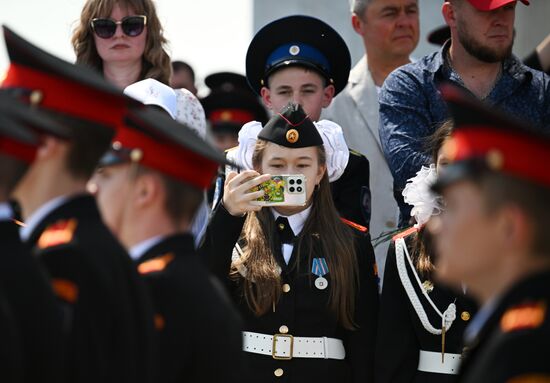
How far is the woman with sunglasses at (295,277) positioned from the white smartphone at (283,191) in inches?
0.4

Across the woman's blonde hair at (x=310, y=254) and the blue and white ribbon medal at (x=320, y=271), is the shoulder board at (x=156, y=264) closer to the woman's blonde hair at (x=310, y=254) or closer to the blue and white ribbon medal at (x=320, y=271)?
the woman's blonde hair at (x=310, y=254)

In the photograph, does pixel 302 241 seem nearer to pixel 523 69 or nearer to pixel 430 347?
pixel 430 347

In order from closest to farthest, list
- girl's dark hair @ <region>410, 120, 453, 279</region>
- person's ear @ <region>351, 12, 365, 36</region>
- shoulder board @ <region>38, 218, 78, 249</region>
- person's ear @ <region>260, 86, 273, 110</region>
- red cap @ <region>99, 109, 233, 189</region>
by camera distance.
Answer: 1. shoulder board @ <region>38, 218, 78, 249</region>
2. red cap @ <region>99, 109, 233, 189</region>
3. girl's dark hair @ <region>410, 120, 453, 279</region>
4. person's ear @ <region>260, 86, 273, 110</region>
5. person's ear @ <region>351, 12, 365, 36</region>

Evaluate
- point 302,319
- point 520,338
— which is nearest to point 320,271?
point 302,319

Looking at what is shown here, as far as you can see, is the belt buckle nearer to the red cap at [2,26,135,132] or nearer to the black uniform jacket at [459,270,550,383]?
the red cap at [2,26,135,132]

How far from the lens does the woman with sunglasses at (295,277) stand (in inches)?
252

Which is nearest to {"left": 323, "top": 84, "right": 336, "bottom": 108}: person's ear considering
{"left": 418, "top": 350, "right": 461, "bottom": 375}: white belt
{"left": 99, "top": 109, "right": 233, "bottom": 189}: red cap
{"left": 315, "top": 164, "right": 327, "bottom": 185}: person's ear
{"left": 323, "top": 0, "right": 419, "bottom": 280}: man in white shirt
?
{"left": 323, "top": 0, "right": 419, "bottom": 280}: man in white shirt

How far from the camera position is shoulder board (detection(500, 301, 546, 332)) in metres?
3.62

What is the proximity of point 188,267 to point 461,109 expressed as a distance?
1237 millimetres

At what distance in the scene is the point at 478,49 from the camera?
725 centimetres

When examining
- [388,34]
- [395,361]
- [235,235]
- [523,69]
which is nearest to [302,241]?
[235,235]

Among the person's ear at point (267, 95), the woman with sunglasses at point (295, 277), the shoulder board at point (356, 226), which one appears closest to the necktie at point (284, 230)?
the woman with sunglasses at point (295, 277)

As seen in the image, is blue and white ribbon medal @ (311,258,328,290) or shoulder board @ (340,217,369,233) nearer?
blue and white ribbon medal @ (311,258,328,290)

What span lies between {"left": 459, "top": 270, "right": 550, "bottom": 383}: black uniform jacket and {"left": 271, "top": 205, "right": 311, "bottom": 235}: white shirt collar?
297cm
